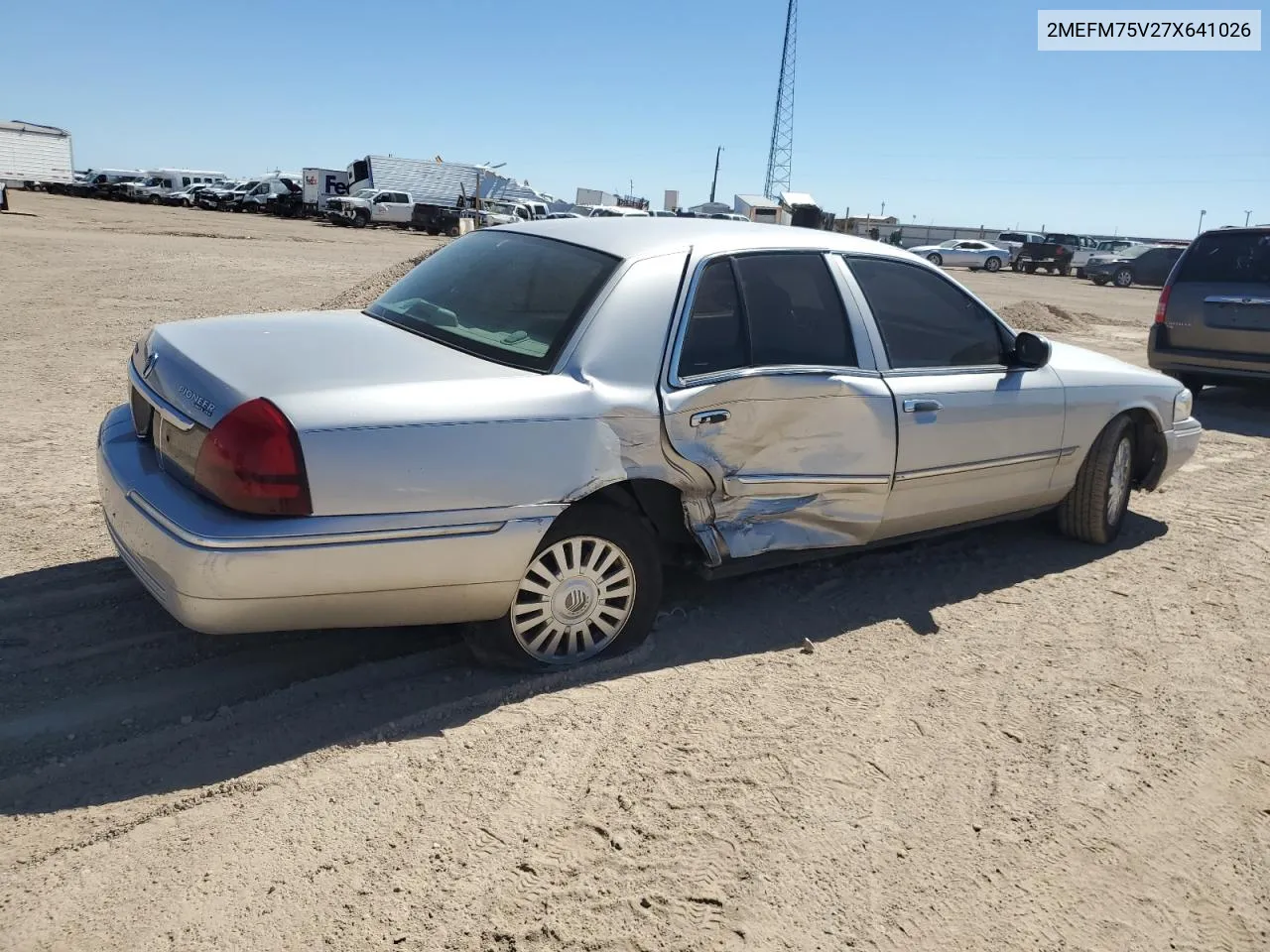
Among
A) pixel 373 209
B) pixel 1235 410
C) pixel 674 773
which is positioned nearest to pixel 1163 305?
pixel 1235 410

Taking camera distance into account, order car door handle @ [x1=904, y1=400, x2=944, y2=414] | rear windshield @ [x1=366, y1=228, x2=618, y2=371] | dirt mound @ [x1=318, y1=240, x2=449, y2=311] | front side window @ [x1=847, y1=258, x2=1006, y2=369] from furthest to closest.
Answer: dirt mound @ [x1=318, y1=240, x2=449, y2=311] < front side window @ [x1=847, y1=258, x2=1006, y2=369] < car door handle @ [x1=904, y1=400, x2=944, y2=414] < rear windshield @ [x1=366, y1=228, x2=618, y2=371]

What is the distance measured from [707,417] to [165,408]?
1847 mm

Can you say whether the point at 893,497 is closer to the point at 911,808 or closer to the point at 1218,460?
the point at 911,808

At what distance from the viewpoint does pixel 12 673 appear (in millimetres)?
3447

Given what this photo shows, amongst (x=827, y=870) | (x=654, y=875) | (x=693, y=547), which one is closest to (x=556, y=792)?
(x=654, y=875)

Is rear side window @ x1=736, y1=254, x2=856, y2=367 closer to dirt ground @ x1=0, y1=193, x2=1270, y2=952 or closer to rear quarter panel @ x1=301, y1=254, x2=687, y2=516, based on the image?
rear quarter panel @ x1=301, y1=254, x2=687, y2=516

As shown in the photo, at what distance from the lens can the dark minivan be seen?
31.4 feet

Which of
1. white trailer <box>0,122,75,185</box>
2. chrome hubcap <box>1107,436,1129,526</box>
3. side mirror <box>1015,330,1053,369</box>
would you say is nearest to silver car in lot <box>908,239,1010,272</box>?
white trailer <box>0,122,75,185</box>

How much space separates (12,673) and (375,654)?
116 cm

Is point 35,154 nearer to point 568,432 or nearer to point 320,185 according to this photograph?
point 320,185

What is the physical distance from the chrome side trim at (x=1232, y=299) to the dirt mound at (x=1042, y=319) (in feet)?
21.0

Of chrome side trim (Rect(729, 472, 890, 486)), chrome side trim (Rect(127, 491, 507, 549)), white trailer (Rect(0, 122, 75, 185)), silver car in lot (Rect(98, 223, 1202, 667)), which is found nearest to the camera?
chrome side trim (Rect(127, 491, 507, 549))

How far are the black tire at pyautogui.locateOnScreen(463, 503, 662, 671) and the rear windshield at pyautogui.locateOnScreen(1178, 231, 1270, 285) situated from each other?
8392mm

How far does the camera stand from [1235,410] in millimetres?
10727
